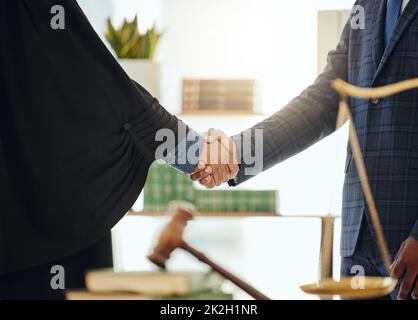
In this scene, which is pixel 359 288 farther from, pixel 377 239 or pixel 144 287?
pixel 144 287

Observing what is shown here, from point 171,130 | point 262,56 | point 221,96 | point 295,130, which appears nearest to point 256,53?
point 262,56

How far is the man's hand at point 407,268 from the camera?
1354 mm

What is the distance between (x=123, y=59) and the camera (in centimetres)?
263

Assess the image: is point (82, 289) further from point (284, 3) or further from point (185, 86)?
point (284, 3)

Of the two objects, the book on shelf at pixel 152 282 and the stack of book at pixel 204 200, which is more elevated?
the stack of book at pixel 204 200

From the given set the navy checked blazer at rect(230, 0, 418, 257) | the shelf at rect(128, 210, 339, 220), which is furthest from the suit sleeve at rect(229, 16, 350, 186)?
the shelf at rect(128, 210, 339, 220)

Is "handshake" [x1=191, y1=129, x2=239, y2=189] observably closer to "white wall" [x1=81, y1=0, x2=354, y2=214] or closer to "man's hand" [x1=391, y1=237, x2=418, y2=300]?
"man's hand" [x1=391, y1=237, x2=418, y2=300]

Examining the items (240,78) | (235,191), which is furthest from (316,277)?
(240,78)

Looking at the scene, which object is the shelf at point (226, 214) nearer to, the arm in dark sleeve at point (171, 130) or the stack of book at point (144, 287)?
the arm in dark sleeve at point (171, 130)

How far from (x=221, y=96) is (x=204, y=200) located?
0.39m

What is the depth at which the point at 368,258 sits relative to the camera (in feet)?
4.73

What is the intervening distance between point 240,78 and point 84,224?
1.64 meters

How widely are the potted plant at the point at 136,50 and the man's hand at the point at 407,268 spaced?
1.48 metres

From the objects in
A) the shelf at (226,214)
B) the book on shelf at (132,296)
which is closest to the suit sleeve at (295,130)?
the book on shelf at (132,296)
